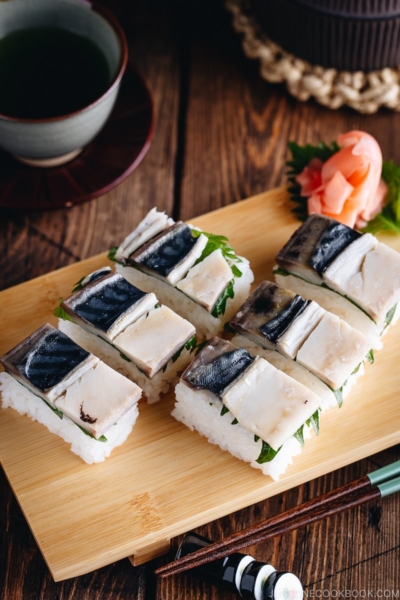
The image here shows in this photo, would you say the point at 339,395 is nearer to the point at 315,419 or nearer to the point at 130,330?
the point at 315,419

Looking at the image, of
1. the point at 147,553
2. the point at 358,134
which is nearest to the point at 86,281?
the point at 147,553

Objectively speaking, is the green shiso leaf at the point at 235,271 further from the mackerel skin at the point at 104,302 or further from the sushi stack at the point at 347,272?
the mackerel skin at the point at 104,302

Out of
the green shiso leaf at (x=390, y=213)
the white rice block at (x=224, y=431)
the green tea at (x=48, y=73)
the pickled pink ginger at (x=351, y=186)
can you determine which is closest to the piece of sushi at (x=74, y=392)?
the white rice block at (x=224, y=431)

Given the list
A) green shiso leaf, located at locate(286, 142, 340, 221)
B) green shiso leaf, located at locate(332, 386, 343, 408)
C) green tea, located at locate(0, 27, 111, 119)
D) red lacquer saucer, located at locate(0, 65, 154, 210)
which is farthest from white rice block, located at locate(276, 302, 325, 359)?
green tea, located at locate(0, 27, 111, 119)

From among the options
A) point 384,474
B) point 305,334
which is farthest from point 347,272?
point 384,474

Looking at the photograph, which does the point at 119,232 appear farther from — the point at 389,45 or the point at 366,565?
the point at 366,565

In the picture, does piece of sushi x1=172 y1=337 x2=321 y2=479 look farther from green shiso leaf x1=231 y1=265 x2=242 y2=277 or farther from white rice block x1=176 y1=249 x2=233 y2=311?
green shiso leaf x1=231 y1=265 x2=242 y2=277
